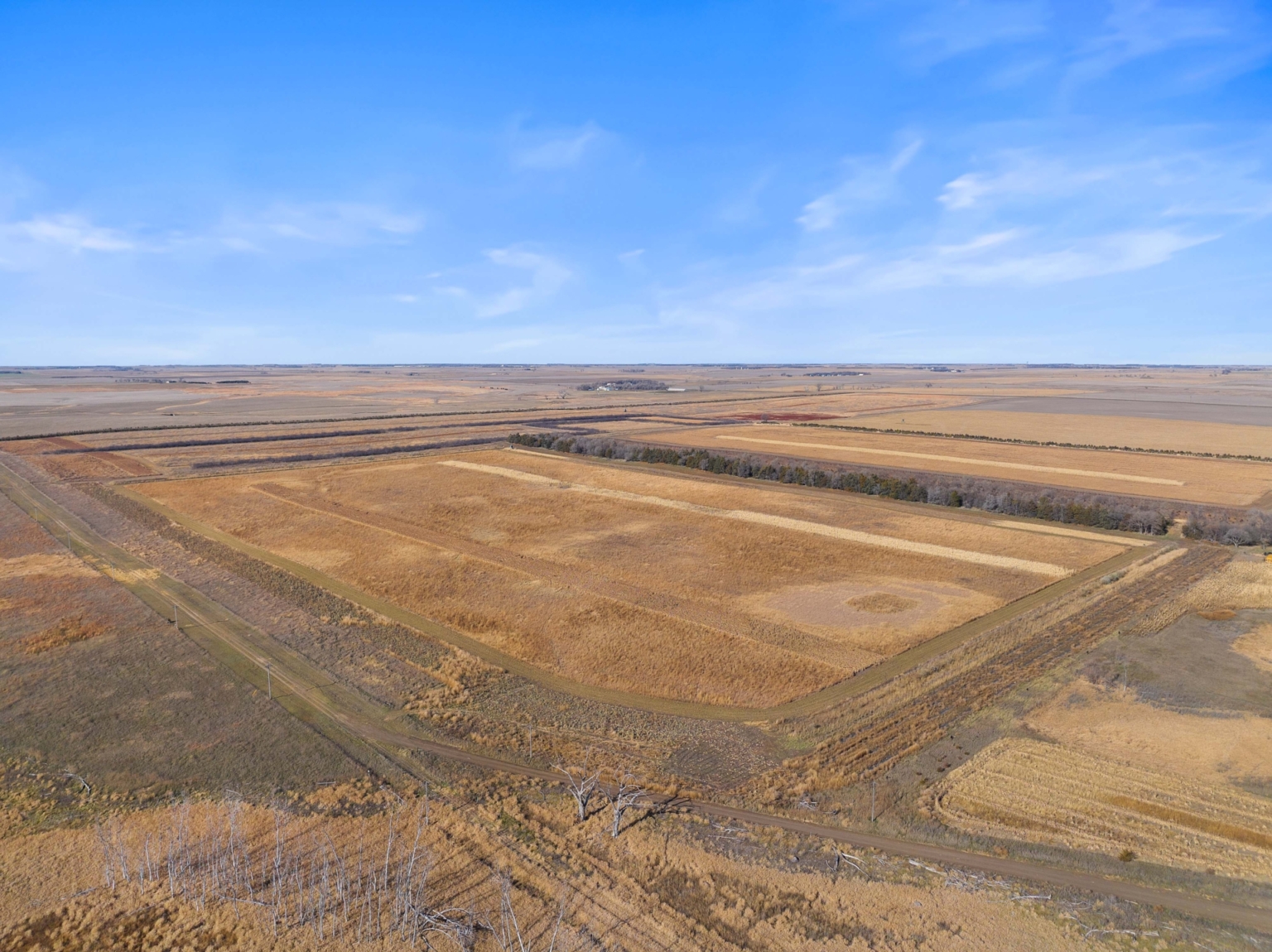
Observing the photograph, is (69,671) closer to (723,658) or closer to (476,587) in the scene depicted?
(476,587)

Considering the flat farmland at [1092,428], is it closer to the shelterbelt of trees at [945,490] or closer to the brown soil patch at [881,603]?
the shelterbelt of trees at [945,490]

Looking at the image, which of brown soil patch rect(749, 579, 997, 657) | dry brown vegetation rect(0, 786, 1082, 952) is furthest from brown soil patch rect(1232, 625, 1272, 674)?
dry brown vegetation rect(0, 786, 1082, 952)

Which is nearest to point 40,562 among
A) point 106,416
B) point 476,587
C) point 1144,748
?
point 476,587

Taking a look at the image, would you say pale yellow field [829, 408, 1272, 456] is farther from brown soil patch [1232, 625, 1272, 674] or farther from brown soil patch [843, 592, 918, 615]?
brown soil patch [843, 592, 918, 615]

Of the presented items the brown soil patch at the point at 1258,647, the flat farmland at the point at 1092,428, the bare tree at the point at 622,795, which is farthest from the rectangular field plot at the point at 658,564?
the flat farmland at the point at 1092,428

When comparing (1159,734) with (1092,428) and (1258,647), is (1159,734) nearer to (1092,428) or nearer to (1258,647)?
(1258,647)

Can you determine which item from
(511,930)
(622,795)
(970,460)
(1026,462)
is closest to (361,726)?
(622,795)
